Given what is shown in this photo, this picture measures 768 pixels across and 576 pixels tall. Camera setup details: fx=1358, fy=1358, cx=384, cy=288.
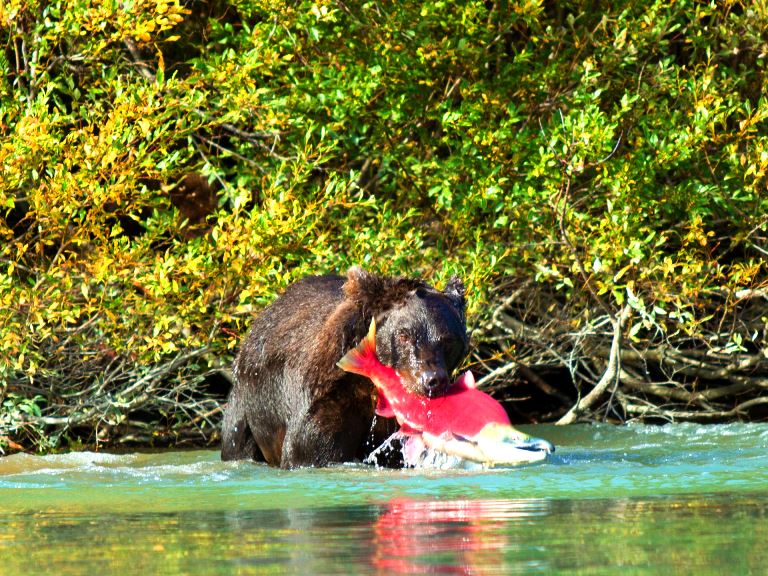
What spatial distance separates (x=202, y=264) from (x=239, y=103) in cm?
132

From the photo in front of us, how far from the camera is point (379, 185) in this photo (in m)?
11.4

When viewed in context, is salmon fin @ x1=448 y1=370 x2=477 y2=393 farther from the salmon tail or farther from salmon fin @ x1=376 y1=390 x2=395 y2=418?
the salmon tail

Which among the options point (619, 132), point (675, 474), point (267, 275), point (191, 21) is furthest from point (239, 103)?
point (675, 474)

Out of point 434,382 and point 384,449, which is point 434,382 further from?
point 384,449

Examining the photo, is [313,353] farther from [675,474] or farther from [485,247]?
[485,247]

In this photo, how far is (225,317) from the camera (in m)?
9.48

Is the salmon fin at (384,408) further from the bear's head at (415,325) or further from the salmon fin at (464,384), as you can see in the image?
the salmon fin at (464,384)

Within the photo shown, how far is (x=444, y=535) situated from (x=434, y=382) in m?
2.76

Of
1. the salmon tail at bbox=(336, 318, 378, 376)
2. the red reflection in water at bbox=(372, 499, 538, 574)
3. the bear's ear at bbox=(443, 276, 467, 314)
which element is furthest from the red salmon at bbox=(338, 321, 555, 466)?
the red reflection in water at bbox=(372, 499, 538, 574)

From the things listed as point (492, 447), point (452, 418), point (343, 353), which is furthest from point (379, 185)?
point (492, 447)

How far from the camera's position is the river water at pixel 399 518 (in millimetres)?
4004

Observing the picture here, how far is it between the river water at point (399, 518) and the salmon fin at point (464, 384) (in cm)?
51

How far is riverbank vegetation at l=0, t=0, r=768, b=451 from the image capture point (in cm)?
945

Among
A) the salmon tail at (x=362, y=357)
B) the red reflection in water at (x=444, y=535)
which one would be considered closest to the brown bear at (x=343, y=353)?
the salmon tail at (x=362, y=357)
